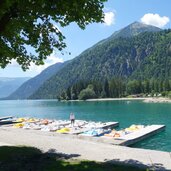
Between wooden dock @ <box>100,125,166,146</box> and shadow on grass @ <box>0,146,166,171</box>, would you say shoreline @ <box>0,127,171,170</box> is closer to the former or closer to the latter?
shadow on grass @ <box>0,146,166,171</box>

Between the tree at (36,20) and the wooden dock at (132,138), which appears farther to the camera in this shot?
the wooden dock at (132,138)

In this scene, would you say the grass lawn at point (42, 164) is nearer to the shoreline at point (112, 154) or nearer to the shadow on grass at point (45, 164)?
the shadow on grass at point (45, 164)

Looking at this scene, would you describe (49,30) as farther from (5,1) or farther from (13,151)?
(13,151)

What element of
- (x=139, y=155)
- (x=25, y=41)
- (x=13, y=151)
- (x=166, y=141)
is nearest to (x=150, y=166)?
(x=139, y=155)

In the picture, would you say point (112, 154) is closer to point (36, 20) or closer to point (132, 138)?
point (36, 20)

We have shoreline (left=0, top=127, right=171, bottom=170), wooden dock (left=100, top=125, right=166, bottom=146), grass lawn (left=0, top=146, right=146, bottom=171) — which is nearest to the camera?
grass lawn (left=0, top=146, right=146, bottom=171)

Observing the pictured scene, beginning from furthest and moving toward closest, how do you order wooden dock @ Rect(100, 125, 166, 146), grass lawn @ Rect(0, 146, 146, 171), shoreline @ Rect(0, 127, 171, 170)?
1. wooden dock @ Rect(100, 125, 166, 146)
2. shoreline @ Rect(0, 127, 171, 170)
3. grass lawn @ Rect(0, 146, 146, 171)

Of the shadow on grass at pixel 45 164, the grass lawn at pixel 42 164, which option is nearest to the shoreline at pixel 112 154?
the shadow on grass at pixel 45 164

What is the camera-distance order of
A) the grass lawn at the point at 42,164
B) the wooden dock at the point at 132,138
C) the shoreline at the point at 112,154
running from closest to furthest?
the grass lawn at the point at 42,164 → the shoreline at the point at 112,154 → the wooden dock at the point at 132,138

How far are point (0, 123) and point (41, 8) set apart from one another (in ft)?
169

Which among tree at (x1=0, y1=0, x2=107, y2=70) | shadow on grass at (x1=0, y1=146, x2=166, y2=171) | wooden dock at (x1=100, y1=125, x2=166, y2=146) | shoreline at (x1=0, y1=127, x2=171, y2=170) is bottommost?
wooden dock at (x1=100, y1=125, x2=166, y2=146)

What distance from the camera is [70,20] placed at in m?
16.7

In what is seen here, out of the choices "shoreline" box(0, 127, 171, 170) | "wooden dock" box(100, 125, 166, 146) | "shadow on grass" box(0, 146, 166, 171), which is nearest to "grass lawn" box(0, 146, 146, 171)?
"shadow on grass" box(0, 146, 166, 171)

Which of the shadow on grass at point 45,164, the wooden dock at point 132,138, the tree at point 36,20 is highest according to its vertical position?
the tree at point 36,20
